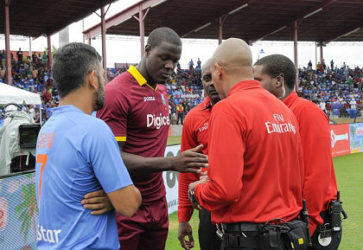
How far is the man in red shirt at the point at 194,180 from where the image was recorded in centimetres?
353

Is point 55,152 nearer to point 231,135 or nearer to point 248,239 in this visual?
point 231,135

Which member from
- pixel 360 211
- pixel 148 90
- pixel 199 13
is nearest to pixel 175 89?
pixel 199 13

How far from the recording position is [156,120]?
3.14 m

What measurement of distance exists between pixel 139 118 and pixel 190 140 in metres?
0.75

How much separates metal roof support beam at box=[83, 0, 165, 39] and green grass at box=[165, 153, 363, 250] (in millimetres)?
15800

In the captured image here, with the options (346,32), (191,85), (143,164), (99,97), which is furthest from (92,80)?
(346,32)

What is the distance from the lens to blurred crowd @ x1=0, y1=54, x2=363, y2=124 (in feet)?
84.1

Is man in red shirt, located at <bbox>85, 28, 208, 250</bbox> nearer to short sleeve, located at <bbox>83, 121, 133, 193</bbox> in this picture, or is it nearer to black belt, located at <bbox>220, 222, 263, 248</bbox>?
black belt, located at <bbox>220, 222, 263, 248</bbox>

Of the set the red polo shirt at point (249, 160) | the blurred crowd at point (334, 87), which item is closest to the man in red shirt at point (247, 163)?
the red polo shirt at point (249, 160)

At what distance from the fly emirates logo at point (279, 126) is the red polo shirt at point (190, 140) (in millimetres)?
1214

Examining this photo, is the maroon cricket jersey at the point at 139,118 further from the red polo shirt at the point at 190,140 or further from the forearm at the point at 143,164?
the red polo shirt at the point at 190,140

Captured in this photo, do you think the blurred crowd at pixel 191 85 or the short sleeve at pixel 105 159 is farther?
the blurred crowd at pixel 191 85

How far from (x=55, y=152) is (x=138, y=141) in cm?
107

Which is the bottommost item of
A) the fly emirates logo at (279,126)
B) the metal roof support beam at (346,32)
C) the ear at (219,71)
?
the fly emirates logo at (279,126)
